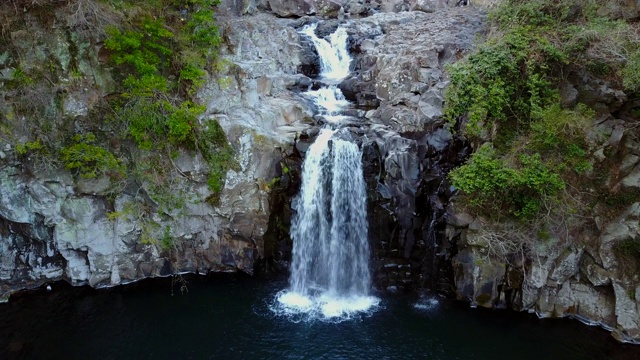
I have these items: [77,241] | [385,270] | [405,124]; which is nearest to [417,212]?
[385,270]

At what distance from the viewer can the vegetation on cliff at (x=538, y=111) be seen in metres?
10.8

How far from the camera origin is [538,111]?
11.1 m

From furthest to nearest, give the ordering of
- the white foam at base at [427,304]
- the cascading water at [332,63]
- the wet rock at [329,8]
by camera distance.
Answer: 1. the wet rock at [329,8]
2. the cascading water at [332,63]
3. the white foam at base at [427,304]

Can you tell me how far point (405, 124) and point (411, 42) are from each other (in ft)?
14.7

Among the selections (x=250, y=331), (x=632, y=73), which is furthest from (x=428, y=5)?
(x=250, y=331)

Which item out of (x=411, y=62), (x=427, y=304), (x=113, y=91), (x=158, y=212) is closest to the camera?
(x=113, y=91)

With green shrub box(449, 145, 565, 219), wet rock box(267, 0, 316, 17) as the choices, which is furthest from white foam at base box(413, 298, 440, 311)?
wet rock box(267, 0, 316, 17)

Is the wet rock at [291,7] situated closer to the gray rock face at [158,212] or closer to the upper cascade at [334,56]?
the upper cascade at [334,56]

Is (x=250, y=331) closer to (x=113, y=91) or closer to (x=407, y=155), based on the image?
(x=407, y=155)

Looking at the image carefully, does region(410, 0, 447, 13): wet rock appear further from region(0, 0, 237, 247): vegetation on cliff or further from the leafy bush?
region(0, 0, 237, 247): vegetation on cliff

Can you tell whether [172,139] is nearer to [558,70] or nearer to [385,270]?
[385,270]

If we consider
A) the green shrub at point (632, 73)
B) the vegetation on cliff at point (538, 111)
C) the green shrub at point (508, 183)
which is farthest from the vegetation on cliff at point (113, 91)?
the green shrub at point (632, 73)

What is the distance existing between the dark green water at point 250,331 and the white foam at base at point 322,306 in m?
0.26

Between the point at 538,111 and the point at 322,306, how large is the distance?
7849 millimetres
